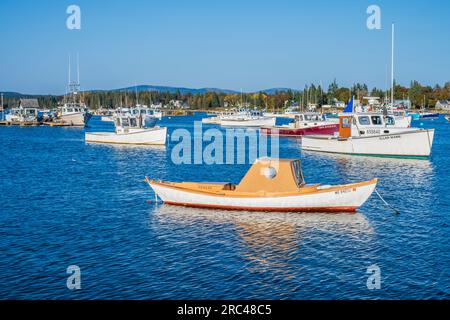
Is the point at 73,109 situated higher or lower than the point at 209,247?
higher

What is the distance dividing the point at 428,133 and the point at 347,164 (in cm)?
953

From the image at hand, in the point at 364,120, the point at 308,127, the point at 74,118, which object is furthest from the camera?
the point at 74,118

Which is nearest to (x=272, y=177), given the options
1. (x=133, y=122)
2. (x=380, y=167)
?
(x=380, y=167)

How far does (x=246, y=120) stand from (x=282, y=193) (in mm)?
113479

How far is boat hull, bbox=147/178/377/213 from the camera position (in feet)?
92.5

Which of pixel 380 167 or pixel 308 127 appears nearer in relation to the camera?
pixel 380 167

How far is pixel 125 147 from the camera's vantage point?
73.6 meters

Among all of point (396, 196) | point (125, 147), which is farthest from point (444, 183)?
point (125, 147)

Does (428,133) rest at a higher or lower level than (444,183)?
higher

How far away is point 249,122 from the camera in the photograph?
139500mm

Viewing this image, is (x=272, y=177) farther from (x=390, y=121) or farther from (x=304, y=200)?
(x=390, y=121)

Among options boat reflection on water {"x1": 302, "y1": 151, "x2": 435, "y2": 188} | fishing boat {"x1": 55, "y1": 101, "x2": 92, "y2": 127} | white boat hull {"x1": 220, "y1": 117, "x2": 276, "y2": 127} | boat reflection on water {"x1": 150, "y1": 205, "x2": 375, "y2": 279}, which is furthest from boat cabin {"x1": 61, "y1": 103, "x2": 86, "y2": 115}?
boat reflection on water {"x1": 150, "y1": 205, "x2": 375, "y2": 279}
